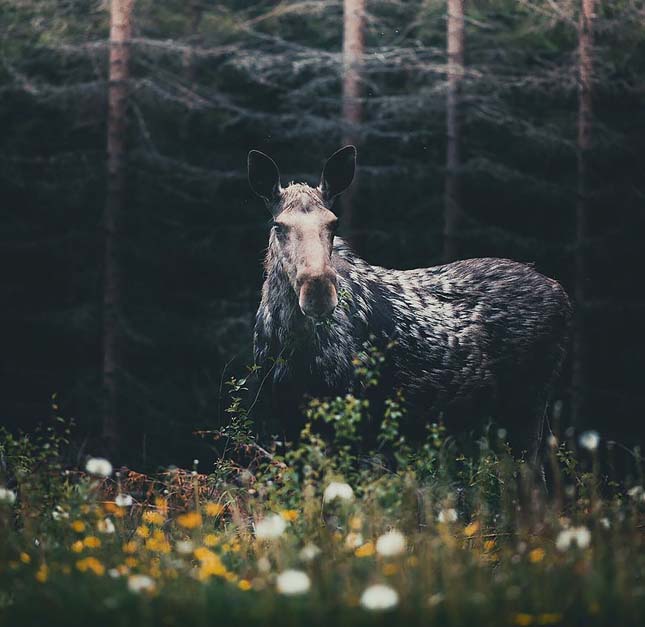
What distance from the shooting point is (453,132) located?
18125 mm

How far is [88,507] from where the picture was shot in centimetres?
608

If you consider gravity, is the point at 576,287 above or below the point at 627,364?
Result: above

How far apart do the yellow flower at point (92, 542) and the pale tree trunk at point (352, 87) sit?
12.8m

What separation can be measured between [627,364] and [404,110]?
6739 mm

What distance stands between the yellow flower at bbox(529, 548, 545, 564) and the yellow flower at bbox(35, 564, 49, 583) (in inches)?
94.0

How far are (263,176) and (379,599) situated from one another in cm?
515

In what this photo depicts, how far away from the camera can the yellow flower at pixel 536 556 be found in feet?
16.4

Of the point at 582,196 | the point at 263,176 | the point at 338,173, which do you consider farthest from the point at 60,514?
the point at 582,196

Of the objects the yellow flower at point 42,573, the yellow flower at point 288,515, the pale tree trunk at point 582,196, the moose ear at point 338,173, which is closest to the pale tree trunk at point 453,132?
the pale tree trunk at point 582,196

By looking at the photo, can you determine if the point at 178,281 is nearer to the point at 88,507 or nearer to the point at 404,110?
the point at 404,110

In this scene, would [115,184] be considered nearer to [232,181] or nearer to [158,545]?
[232,181]

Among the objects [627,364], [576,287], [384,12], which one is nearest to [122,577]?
[576,287]

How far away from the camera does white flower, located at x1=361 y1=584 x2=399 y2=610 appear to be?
13.3 feet

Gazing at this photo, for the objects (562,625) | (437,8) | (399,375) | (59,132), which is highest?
(437,8)
